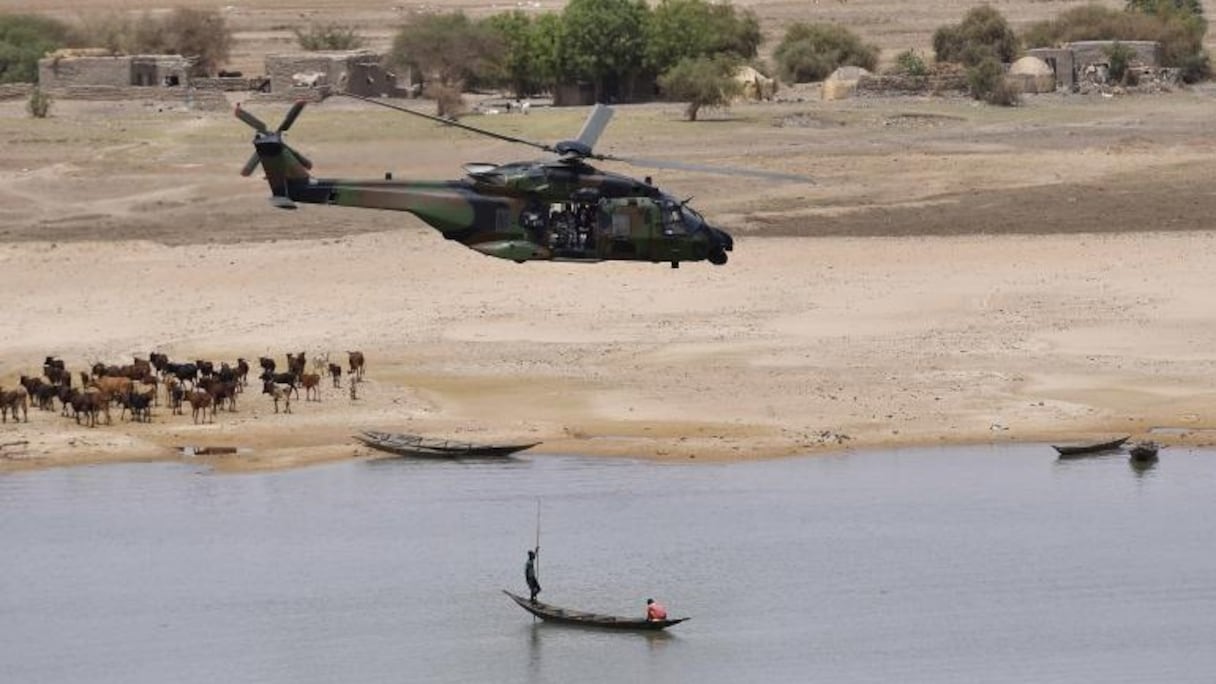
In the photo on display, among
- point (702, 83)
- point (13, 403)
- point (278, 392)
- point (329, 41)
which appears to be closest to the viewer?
point (13, 403)

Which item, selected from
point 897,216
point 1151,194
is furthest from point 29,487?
point 1151,194

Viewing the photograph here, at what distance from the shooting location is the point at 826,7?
380ft

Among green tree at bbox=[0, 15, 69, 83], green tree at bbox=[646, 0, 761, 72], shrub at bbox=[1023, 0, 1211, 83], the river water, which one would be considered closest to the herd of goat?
the river water

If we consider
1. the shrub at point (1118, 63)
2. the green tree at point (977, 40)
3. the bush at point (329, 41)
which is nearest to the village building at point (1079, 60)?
the shrub at point (1118, 63)

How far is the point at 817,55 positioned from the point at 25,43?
22.2 metres

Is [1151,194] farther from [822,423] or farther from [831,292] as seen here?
[822,423]

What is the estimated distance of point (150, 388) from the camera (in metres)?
44.3

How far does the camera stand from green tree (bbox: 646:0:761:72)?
3140 inches

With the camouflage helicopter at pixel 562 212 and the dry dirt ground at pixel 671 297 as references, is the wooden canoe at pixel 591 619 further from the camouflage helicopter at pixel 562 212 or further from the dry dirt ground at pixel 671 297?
the dry dirt ground at pixel 671 297

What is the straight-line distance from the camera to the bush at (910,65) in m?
81.4

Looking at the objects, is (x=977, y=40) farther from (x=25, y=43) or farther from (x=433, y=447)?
(x=433, y=447)

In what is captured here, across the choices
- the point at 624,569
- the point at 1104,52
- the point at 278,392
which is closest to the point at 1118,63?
the point at 1104,52

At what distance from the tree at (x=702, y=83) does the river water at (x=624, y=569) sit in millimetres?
31816

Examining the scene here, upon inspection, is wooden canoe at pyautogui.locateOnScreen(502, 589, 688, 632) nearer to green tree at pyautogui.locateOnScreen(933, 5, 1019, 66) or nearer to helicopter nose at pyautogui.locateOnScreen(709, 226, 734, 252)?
helicopter nose at pyautogui.locateOnScreen(709, 226, 734, 252)
